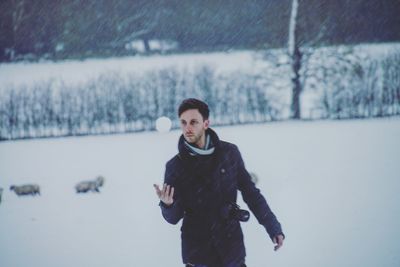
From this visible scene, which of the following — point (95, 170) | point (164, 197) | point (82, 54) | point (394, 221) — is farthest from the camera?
point (82, 54)

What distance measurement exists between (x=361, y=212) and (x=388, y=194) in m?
0.97

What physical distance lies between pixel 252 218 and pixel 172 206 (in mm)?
3073

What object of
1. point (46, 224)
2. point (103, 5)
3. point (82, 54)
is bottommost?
point (46, 224)

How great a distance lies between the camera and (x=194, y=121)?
2.56 m

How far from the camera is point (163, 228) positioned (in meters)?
5.23

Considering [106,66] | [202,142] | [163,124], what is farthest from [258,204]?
[106,66]

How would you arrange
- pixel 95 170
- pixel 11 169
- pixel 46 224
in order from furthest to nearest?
Result: pixel 11 169 → pixel 95 170 → pixel 46 224

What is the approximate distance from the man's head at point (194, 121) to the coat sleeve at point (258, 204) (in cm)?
29

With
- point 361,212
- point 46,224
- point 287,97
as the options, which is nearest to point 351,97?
point 287,97

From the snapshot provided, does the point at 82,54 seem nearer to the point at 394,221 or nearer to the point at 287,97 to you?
the point at 287,97

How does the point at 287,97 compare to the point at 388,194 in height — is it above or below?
above

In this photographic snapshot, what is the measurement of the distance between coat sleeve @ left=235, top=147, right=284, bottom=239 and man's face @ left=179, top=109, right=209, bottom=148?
286mm

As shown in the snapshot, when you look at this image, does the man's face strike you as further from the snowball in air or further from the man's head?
the snowball in air

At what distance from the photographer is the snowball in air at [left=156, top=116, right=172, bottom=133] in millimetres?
13211
